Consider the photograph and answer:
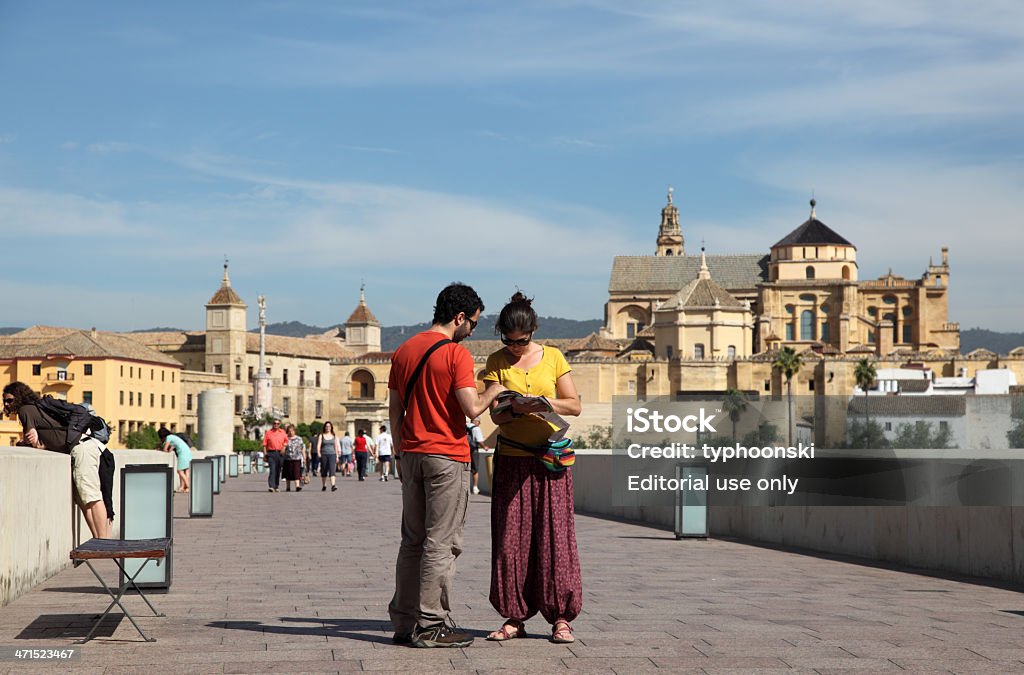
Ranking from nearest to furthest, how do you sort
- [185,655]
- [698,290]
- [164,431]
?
[185,655] → [164,431] → [698,290]

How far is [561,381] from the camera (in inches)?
261

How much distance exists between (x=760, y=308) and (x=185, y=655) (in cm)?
12011

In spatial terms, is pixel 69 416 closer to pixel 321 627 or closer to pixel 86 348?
pixel 321 627

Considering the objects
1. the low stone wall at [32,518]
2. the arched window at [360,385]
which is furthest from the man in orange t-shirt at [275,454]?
the arched window at [360,385]

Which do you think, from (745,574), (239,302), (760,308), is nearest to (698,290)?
(760,308)

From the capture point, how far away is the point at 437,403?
254 inches

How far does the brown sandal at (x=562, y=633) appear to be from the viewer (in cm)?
641

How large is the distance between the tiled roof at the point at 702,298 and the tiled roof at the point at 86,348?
45.4m

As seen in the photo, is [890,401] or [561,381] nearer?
[561,381]

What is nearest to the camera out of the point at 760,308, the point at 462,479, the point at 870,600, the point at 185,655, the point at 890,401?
the point at 185,655

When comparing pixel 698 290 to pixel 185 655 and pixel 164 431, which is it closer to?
pixel 164 431

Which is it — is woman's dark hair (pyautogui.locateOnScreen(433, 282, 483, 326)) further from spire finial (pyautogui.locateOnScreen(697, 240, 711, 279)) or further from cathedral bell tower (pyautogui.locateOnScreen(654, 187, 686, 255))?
cathedral bell tower (pyautogui.locateOnScreen(654, 187, 686, 255))

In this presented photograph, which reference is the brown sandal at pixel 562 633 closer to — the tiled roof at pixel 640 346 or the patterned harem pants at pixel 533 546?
the patterned harem pants at pixel 533 546

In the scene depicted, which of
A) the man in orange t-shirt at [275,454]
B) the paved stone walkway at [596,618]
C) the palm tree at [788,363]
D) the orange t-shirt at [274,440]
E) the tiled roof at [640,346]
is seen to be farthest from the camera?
the tiled roof at [640,346]
